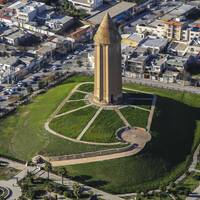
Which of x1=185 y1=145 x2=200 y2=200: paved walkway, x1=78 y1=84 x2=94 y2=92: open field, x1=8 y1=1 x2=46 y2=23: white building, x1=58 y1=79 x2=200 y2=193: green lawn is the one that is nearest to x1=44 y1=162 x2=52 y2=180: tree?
x1=58 y1=79 x2=200 y2=193: green lawn

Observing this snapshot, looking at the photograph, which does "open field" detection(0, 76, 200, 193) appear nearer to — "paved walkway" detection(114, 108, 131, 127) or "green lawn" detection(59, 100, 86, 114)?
"green lawn" detection(59, 100, 86, 114)

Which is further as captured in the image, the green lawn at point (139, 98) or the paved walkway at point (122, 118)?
the green lawn at point (139, 98)

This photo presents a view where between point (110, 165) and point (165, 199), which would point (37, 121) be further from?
point (165, 199)

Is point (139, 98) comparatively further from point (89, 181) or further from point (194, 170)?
point (89, 181)

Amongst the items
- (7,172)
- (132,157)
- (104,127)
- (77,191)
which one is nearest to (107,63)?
(104,127)

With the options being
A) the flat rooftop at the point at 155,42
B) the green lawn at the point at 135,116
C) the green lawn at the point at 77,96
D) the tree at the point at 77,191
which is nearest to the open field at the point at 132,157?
the green lawn at the point at 135,116

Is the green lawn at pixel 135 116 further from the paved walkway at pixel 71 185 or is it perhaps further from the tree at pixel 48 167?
Answer: the tree at pixel 48 167

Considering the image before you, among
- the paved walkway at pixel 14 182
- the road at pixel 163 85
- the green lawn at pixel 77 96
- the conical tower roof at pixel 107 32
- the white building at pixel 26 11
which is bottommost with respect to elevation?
the paved walkway at pixel 14 182

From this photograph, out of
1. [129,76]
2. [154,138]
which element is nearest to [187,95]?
[129,76]
